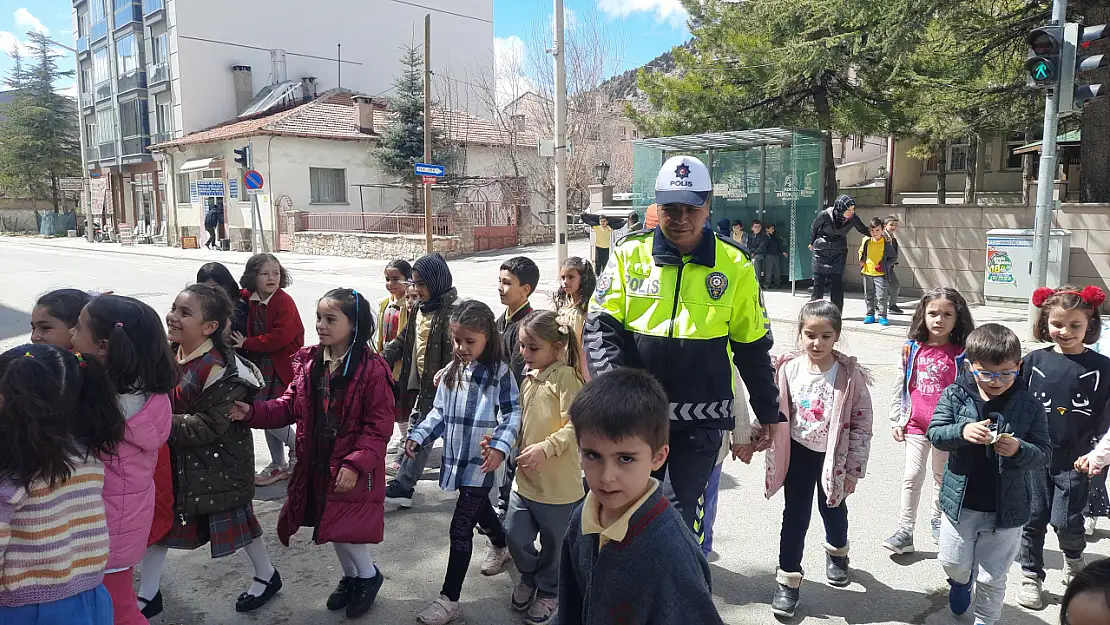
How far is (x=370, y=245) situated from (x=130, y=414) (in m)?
23.1

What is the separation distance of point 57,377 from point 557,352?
188cm

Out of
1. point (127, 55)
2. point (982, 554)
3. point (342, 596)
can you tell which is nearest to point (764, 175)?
point (982, 554)

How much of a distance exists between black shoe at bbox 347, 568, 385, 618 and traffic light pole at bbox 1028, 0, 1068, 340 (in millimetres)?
7674

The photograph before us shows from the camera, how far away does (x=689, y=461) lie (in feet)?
9.77

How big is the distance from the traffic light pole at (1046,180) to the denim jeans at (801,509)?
6.02m

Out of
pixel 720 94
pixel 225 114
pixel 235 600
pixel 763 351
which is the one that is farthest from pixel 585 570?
pixel 225 114

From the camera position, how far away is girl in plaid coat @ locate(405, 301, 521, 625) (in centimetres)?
336

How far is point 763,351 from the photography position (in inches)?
120

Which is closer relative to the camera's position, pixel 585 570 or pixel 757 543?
pixel 585 570

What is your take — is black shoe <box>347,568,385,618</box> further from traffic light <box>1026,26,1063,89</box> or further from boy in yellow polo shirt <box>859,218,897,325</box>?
boy in yellow polo shirt <box>859,218,897,325</box>

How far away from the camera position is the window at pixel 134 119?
3712cm

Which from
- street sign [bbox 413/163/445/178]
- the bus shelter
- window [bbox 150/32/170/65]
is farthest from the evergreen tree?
the bus shelter

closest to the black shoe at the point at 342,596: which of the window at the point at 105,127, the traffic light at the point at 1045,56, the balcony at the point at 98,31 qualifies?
the traffic light at the point at 1045,56

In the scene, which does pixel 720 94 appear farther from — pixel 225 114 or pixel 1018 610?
pixel 225 114
